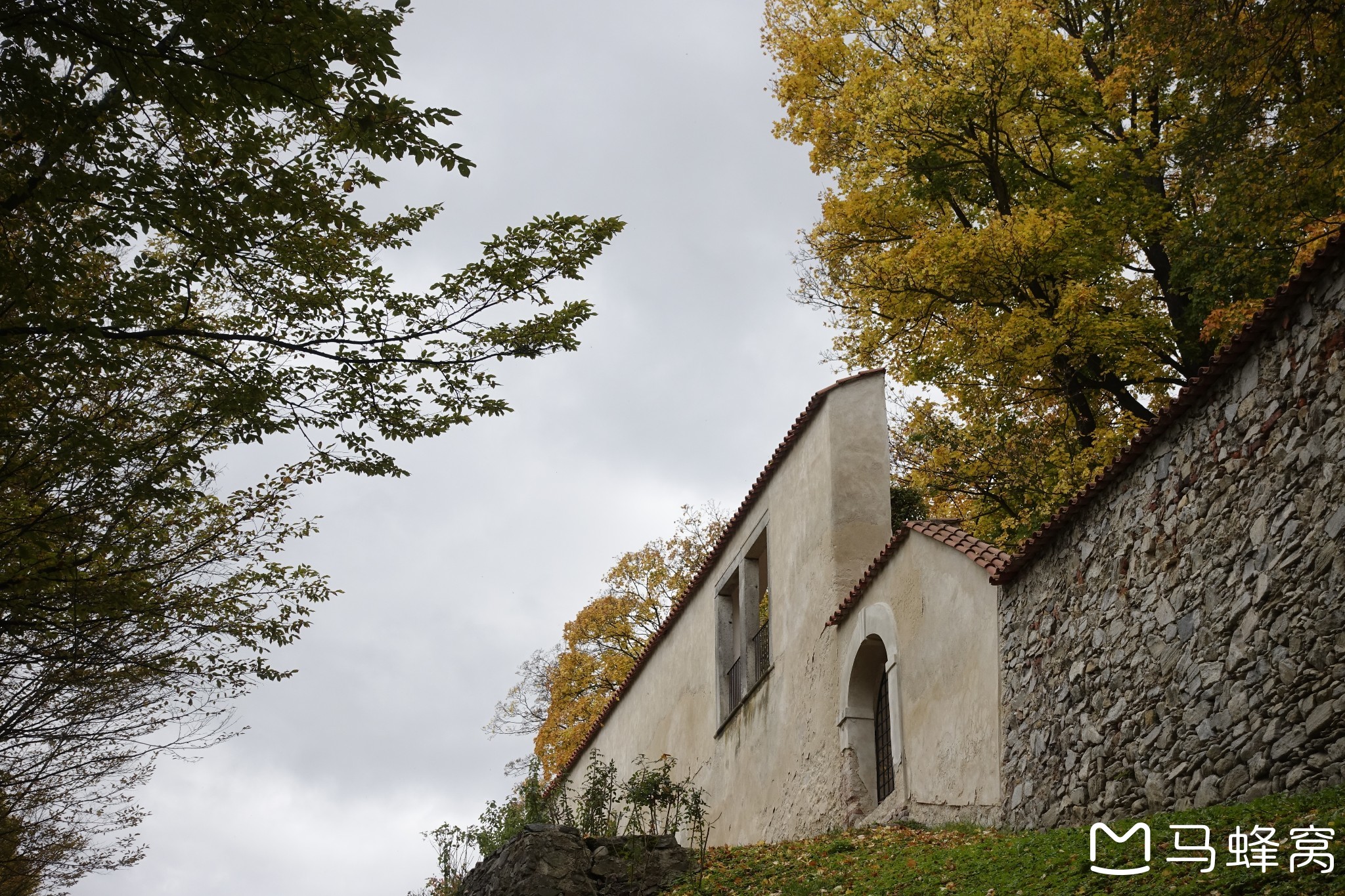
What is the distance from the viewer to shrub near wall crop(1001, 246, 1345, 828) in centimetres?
671

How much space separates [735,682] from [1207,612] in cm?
993

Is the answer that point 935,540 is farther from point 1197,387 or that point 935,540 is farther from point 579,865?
point 579,865

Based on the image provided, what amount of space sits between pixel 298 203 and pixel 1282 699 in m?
6.42

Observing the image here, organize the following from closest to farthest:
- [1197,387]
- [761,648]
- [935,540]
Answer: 1. [1197,387]
2. [935,540]
3. [761,648]

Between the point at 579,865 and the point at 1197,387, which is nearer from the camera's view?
the point at 1197,387

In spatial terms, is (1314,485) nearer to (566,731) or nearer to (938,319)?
(938,319)

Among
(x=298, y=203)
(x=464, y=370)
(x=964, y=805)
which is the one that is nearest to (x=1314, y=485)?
(x=964, y=805)

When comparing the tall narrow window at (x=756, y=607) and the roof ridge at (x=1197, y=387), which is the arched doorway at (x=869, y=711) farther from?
the tall narrow window at (x=756, y=607)

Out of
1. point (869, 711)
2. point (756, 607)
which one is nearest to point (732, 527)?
point (756, 607)

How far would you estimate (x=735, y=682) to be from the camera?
16891mm

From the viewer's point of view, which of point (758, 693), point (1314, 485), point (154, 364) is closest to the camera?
point (1314, 485)

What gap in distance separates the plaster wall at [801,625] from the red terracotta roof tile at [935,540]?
533 millimetres

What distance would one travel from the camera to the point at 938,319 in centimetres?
1605

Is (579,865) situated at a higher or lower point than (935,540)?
lower
